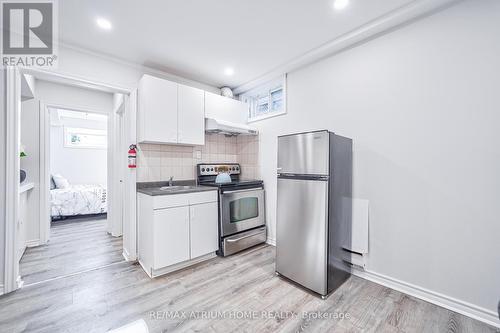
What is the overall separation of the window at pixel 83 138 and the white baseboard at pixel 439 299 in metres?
6.57

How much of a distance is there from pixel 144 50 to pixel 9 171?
176 centimetres

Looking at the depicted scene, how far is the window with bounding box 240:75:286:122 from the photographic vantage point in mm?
3036

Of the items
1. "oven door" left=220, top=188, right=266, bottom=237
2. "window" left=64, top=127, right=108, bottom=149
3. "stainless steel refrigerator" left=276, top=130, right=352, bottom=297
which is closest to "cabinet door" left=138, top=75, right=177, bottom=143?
"oven door" left=220, top=188, right=266, bottom=237

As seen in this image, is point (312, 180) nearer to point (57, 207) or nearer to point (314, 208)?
point (314, 208)

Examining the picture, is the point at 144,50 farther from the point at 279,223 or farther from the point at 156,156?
the point at 279,223

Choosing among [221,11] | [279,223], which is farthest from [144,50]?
[279,223]

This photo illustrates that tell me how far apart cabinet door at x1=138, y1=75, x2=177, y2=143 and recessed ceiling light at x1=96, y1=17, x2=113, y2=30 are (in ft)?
1.79

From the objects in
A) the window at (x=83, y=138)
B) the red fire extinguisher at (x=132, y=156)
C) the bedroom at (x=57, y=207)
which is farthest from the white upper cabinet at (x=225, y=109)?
the window at (x=83, y=138)

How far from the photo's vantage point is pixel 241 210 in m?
2.82

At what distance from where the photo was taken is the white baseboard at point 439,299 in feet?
4.94

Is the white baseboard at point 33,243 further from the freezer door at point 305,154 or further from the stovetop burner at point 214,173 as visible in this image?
the freezer door at point 305,154

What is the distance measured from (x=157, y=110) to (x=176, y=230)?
144 centimetres

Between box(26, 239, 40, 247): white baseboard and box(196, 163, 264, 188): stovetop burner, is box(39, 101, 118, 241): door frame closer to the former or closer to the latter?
box(26, 239, 40, 247): white baseboard

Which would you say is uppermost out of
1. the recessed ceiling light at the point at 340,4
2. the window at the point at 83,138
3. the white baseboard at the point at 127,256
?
the recessed ceiling light at the point at 340,4
